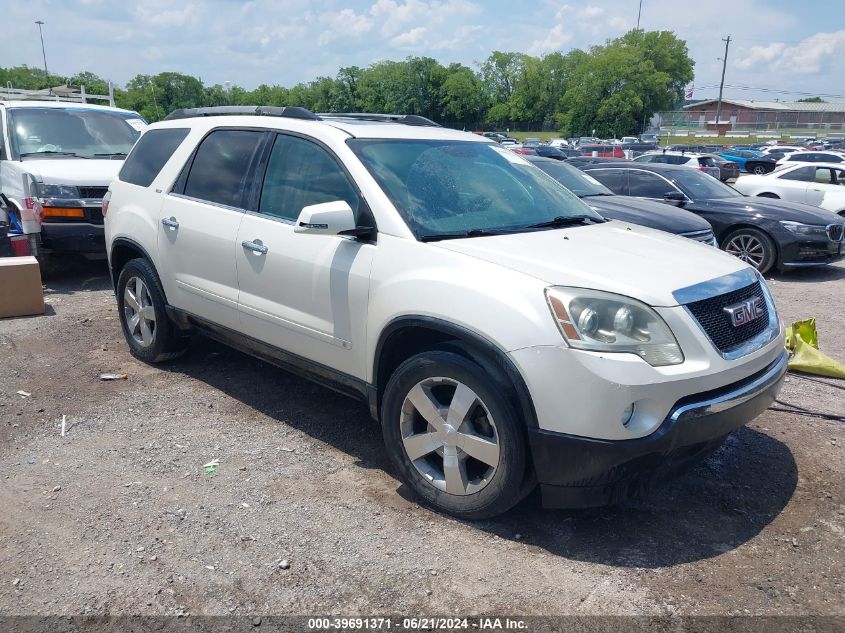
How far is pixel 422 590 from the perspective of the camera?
2.95 m

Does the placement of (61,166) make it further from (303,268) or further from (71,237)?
(303,268)

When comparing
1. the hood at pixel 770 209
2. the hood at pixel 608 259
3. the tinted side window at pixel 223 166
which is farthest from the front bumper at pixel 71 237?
the hood at pixel 770 209

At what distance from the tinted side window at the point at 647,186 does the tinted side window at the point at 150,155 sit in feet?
23.8

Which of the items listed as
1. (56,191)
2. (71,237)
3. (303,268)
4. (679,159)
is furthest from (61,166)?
(679,159)

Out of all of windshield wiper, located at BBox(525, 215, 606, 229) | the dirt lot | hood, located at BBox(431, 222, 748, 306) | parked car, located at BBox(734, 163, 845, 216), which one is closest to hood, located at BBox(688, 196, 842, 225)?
parked car, located at BBox(734, 163, 845, 216)

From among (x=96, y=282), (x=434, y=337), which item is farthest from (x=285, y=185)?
(x=96, y=282)

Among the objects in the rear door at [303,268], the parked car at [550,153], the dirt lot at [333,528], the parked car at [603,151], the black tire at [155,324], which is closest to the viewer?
the dirt lot at [333,528]

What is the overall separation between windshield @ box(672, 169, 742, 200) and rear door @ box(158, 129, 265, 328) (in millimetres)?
7716

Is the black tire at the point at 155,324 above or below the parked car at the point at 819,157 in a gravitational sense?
above

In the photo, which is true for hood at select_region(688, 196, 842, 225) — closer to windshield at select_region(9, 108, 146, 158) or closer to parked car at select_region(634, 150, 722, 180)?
windshield at select_region(9, 108, 146, 158)

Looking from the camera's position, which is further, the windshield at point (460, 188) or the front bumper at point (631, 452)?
the windshield at point (460, 188)

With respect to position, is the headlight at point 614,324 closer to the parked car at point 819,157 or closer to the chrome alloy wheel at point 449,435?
the chrome alloy wheel at point 449,435

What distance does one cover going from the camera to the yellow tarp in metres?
5.48

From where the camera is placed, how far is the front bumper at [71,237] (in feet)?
26.6
